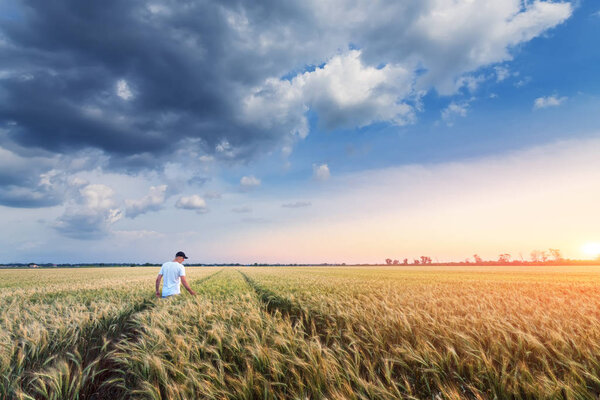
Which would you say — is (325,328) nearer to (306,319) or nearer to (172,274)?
(306,319)

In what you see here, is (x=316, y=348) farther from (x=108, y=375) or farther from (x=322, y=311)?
(x=108, y=375)

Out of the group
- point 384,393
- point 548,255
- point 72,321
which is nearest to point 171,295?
point 72,321

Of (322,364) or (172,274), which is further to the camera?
(172,274)

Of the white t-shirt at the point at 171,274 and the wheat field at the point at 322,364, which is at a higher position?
the white t-shirt at the point at 171,274

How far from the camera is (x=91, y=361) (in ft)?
14.8

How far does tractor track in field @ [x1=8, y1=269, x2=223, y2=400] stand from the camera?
3.46 meters

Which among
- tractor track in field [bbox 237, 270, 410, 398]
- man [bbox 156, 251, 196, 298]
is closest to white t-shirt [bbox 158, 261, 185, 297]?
man [bbox 156, 251, 196, 298]

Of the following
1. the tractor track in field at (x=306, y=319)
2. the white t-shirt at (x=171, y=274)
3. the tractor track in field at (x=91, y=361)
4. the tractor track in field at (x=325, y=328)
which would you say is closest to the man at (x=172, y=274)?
the white t-shirt at (x=171, y=274)

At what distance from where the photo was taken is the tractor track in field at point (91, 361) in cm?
346

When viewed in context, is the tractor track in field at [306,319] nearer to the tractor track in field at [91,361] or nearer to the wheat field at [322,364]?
the wheat field at [322,364]

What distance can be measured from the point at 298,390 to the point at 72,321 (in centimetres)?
566

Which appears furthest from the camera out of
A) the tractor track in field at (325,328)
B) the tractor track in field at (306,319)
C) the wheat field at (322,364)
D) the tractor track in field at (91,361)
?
the tractor track in field at (306,319)

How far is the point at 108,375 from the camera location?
4.24 metres

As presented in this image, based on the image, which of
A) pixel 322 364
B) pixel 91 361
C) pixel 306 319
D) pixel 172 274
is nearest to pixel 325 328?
pixel 306 319
